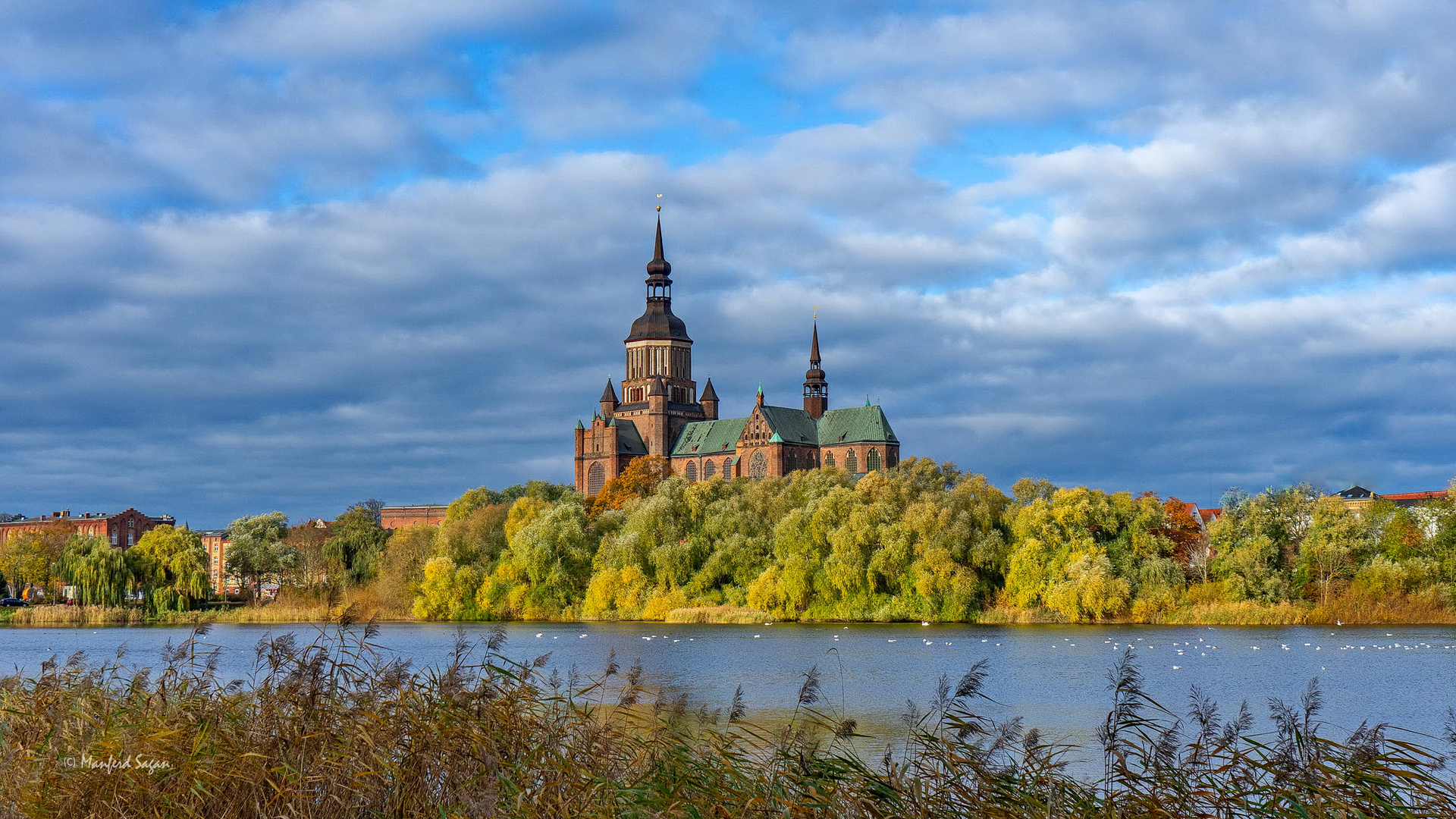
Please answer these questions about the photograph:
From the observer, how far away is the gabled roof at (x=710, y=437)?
135 m

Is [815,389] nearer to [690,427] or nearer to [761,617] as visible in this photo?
[690,427]

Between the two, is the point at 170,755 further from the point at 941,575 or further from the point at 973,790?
the point at 941,575

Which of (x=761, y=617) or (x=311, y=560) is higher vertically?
(x=311, y=560)

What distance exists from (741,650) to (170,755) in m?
33.4

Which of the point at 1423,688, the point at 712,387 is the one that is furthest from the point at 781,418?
the point at 1423,688

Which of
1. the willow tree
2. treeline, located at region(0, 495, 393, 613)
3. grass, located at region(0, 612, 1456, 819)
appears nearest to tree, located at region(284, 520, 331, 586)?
treeline, located at region(0, 495, 393, 613)

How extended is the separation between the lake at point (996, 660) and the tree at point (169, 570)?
11120 mm

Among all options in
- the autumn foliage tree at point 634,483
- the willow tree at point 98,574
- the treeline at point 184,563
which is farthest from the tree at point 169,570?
the autumn foliage tree at point 634,483

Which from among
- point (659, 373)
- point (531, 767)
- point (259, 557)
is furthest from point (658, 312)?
point (531, 767)

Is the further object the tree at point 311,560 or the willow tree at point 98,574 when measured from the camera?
the tree at point 311,560

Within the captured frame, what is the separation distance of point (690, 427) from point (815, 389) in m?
14.6

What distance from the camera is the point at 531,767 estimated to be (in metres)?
8.71

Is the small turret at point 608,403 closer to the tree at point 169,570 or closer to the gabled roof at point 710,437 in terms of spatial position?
the gabled roof at point 710,437

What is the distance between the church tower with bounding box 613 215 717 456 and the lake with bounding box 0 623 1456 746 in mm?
79934
